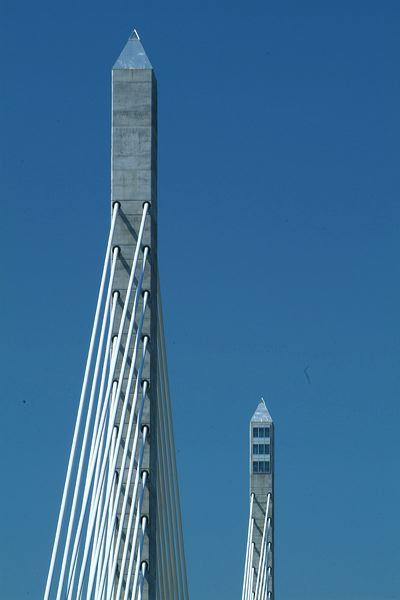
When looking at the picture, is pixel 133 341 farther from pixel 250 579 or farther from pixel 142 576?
pixel 250 579

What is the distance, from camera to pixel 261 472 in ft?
226

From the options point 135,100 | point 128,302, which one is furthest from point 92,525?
point 135,100

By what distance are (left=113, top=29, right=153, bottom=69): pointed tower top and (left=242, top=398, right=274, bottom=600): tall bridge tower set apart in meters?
31.7

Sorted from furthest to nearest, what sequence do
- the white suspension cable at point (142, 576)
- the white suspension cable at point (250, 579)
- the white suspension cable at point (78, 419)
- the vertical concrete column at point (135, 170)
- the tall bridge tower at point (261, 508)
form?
the tall bridge tower at point (261, 508) < the white suspension cable at point (250, 579) < the vertical concrete column at point (135, 170) < the white suspension cable at point (142, 576) < the white suspension cable at point (78, 419)

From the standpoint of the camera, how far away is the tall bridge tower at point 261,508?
2685 inches

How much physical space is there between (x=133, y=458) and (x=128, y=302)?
2916 millimetres

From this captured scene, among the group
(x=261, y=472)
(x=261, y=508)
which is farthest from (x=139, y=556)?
(x=261, y=508)

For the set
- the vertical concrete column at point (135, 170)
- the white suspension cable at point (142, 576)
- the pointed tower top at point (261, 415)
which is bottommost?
the white suspension cable at point (142, 576)

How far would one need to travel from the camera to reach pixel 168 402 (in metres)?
39.8

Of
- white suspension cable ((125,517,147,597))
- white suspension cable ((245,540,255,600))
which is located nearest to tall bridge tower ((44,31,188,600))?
white suspension cable ((125,517,147,597))

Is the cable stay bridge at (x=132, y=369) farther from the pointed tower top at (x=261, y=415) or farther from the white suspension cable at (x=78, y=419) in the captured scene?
the pointed tower top at (x=261, y=415)

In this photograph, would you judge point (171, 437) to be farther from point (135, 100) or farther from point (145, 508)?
point (135, 100)

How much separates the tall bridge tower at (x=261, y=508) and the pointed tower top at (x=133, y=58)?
104ft

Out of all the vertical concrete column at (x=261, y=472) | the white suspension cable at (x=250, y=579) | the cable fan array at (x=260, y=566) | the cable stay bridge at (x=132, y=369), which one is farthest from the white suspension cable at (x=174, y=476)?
the cable fan array at (x=260, y=566)
